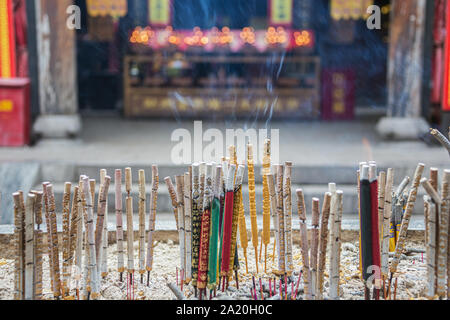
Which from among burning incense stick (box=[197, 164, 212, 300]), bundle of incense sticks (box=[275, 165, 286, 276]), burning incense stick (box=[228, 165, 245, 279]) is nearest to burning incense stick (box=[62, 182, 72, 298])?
burning incense stick (box=[197, 164, 212, 300])

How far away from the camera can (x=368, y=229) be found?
2514 mm

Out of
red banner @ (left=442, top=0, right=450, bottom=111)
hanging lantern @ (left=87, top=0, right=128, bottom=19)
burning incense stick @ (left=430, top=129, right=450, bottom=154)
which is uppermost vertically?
hanging lantern @ (left=87, top=0, right=128, bottom=19)

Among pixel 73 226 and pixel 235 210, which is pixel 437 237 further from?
pixel 73 226

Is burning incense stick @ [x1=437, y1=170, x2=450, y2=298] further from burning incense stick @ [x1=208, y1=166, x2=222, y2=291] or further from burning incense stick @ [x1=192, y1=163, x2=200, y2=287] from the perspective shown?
burning incense stick @ [x1=192, y1=163, x2=200, y2=287]

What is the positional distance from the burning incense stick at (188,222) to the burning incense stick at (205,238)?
0.10m

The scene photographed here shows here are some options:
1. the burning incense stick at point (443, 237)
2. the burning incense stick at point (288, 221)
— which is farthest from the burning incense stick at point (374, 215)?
the burning incense stick at point (288, 221)

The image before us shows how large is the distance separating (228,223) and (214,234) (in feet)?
0.31

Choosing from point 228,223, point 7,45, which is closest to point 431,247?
point 228,223

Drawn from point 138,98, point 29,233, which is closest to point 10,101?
point 138,98

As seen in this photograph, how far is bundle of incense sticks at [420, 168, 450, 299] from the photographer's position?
2.46 metres

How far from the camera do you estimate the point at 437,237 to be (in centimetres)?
250

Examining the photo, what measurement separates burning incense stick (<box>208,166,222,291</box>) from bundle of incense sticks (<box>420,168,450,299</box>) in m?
0.91

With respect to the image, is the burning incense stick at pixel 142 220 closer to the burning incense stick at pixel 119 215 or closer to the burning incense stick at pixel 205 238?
the burning incense stick at pixel 119 215

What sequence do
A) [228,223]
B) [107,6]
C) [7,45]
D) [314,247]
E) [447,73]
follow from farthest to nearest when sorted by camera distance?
[107,6] → [7,45] → [447,73] → [228,223] → [314,247]
